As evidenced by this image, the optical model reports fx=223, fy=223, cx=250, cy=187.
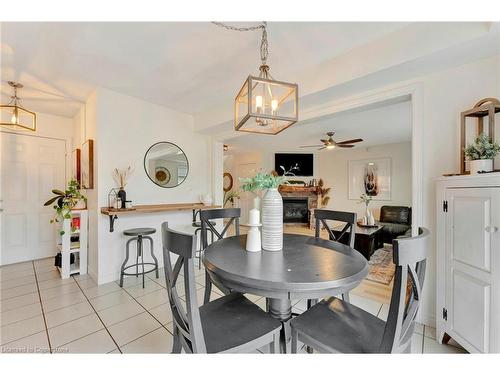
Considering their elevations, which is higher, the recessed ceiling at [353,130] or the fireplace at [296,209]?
the recessed ceiling at [353,130]

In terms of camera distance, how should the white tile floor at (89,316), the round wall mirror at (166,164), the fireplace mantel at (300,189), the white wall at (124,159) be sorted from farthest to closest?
the fireplace mantel at (300,189) → the round wall mirror at (166,164) → the white wall at (124,159) → the white tile floor at (89,316)

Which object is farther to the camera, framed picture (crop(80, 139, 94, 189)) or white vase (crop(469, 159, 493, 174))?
framed picture (crop(80, 139, 94, 189))

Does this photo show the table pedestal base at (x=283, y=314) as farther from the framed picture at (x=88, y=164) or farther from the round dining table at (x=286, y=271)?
the framed picture at (x=88, y=164)

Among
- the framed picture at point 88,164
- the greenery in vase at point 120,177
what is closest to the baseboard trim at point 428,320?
the greenery in vase at point 120,177

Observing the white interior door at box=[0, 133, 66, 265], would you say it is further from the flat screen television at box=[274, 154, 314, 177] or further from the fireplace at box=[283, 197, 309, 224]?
the fireplace at box=[283, 197, 309, 224]

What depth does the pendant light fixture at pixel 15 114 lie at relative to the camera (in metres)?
2.73

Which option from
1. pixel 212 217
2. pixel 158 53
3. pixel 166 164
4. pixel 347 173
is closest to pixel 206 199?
pixel 166 164

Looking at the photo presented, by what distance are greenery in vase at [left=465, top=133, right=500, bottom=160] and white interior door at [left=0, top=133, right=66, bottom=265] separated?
215 inches

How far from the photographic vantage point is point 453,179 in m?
1.60

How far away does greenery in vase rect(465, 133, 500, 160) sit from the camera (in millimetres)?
1513

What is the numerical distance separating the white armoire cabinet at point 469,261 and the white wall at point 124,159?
327 cm

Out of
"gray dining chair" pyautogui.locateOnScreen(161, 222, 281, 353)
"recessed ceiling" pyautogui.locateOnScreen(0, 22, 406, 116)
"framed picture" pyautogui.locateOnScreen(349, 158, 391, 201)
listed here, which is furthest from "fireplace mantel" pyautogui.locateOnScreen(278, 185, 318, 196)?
"gray dining chair" pyautogui.locateOnScreen(161, 222, 281, 353)

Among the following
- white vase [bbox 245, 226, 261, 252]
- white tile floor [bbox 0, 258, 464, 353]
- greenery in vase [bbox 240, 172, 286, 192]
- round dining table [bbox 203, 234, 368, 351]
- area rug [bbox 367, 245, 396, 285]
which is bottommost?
area rug [bbox 367, 245, 396, 285]
